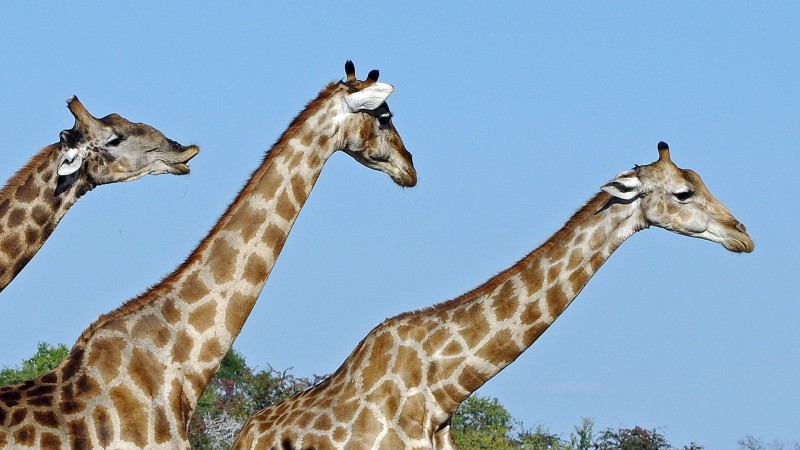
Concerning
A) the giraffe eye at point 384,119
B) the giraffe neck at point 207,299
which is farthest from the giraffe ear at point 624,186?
the giraffe neck at point 207,299

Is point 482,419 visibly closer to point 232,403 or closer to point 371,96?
point 232,403

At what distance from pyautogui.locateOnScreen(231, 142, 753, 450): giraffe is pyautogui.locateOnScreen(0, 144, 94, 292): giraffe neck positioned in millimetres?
2386

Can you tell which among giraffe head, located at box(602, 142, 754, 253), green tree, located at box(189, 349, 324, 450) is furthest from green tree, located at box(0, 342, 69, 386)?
giraffe head, located at box(602, 142, 754, 253)

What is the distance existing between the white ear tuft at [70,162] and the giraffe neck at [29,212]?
0.28 metres

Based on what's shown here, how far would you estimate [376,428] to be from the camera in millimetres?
12977

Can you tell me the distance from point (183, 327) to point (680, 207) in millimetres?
5319

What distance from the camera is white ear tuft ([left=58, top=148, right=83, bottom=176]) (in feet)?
41.7

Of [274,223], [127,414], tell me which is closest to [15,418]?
[127,414]

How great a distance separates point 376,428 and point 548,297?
6.33ft

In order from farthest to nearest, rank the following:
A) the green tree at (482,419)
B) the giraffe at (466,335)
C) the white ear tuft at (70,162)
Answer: the green tree at (482,419)
the giraffe at (466,335)
the white ear tuft at (70,162)

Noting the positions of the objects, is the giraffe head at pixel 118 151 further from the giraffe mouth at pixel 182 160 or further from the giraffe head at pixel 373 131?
the giraffe head at pixel 373 131

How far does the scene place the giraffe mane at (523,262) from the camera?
1388 cm

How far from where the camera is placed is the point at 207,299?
1062 centimetres

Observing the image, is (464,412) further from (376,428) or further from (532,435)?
(376,428)
